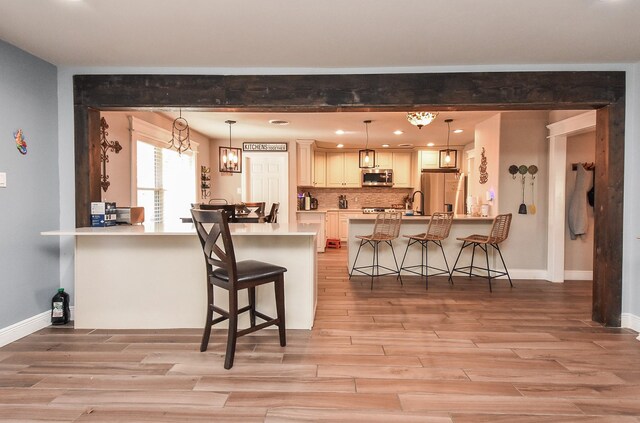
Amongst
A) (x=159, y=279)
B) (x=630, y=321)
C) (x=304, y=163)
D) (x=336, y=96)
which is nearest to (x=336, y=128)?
(x=304, y=163)

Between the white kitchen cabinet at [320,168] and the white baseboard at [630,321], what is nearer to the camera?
the white baseboard at [630,321]

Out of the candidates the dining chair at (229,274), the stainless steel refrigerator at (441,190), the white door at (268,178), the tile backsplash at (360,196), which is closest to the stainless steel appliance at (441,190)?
the stainless steel refrigerator at (441,190)

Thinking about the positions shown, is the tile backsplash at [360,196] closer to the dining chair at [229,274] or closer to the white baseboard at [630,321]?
the white baseboard at [630,321]

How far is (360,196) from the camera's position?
912 centimetres

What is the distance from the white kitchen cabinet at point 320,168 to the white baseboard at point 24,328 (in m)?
6.23

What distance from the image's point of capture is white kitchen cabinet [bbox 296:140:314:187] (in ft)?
25.6

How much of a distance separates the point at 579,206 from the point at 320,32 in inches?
169

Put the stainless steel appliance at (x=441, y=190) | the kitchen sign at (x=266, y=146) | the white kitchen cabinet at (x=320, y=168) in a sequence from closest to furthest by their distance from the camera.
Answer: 1. the stainless steel appliance at (x=441, y=190)
2. the kitchen sign at (x=266, y=146)
3. the white kitchen cabinet at (x=320, y=168)

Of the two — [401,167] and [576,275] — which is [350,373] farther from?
[401,167]

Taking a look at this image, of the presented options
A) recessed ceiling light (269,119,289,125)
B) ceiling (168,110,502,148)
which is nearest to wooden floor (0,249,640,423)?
ceiling (168,110,502,148)

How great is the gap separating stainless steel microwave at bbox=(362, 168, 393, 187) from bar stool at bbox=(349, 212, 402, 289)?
3381 mm

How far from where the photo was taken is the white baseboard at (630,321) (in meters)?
3.12

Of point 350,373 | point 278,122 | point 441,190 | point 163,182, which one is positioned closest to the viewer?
point 350,373

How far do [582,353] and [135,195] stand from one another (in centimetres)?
475
